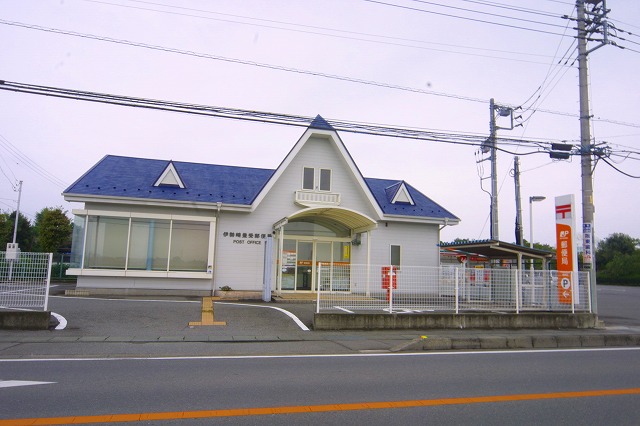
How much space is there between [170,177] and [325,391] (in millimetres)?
14666

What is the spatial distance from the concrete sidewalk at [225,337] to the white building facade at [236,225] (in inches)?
141

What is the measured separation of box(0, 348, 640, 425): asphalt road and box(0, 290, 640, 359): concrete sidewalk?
0.98 meters

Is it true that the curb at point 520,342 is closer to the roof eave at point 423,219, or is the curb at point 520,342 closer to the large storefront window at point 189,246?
the roof eave at point 423,219

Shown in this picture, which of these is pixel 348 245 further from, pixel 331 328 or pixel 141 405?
pixel 141 405

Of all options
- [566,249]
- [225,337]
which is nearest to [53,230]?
[225,337]

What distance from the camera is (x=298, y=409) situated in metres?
5.50

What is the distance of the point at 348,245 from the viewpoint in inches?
796

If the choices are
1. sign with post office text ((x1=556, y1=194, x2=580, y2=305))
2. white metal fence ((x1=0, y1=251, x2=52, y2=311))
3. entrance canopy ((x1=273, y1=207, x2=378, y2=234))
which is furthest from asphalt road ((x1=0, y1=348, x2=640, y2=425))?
entrance canopy ((x1=273, y1=207, x2=378, y2=234))

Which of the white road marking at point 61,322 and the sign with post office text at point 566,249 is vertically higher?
the sign with post office text at point 566,249

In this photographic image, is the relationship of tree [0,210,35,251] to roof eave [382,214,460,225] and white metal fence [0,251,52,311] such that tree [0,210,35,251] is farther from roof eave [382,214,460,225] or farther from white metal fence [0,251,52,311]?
roof eave [382,214,460,225]

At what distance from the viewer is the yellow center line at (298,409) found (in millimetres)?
4914

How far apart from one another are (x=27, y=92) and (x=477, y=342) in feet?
40.0

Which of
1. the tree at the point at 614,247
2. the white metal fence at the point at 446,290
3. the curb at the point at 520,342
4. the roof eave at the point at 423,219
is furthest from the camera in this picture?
the tree at the point at 614,247

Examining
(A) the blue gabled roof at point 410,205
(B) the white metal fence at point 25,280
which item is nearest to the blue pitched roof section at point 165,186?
(A) the blue gabled roof at point 410,205
